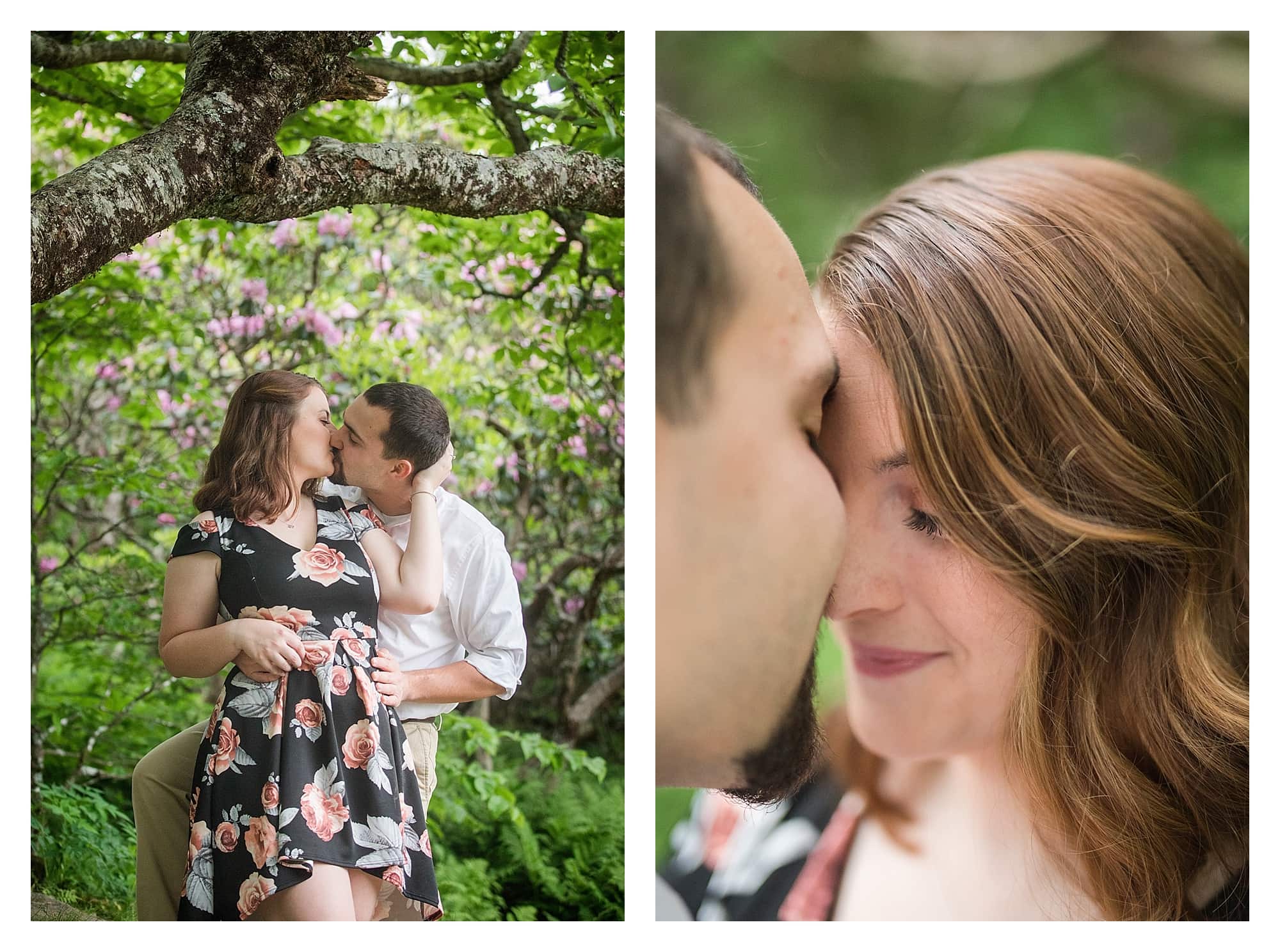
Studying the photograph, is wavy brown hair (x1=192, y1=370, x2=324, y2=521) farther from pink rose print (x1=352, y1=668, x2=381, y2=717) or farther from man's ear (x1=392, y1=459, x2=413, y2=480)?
pink rose print (x1=352, y1=668, x2=381, y2=717)

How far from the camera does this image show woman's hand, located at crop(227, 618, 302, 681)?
59.4 inches

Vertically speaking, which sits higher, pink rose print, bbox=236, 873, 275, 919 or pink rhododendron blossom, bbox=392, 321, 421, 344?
pink rhododendron blossom, bbox=392, 321, 421, 344

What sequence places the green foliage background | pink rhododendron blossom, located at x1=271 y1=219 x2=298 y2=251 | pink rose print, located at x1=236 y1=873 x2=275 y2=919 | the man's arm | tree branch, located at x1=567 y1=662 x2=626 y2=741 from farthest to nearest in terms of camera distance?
tree branch, located at x1=567 y1=662 x2=626 y2=741, pink rhododendron blossom, located at x1=271 y1=219 x2=298 y2=251, the green foliage background, the man's arm, pink rose print, located at x1=236 y1=873 x2=275 y2=919

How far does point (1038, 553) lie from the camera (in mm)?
1493

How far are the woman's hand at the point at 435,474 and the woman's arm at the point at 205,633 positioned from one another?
0.34m

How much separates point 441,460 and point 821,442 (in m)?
0.69

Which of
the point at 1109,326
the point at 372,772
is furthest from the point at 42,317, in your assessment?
the point at 1109,326

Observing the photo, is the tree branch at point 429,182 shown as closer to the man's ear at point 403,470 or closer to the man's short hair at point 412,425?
the man's short hair at point 412,425

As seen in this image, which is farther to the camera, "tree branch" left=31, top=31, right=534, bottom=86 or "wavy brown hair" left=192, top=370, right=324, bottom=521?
"tree branch" left=31, top=31, right=534, bottom=86

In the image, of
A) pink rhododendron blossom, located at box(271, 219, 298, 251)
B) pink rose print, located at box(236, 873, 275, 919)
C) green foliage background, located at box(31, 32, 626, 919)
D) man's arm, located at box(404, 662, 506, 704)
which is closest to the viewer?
pink rose print, located at box(236, 873, 275, 919)

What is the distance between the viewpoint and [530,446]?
1.90 meters

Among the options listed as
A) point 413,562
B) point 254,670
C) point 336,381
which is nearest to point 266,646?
point 254,670

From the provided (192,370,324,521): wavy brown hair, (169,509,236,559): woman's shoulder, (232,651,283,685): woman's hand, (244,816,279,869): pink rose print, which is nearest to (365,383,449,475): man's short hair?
(192,370,324,521): wavy brown hair
